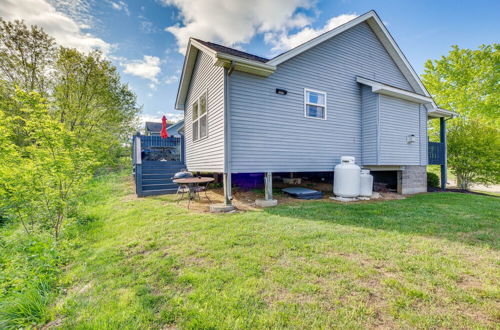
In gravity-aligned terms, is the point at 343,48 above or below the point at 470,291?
above

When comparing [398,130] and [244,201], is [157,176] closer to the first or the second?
[244,201]

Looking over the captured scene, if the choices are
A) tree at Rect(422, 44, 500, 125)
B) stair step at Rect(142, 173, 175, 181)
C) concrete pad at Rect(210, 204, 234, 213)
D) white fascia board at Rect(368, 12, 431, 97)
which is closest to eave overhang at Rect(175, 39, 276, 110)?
concrete pad at Rect(210, 204, 234, 213)

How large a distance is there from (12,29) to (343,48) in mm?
19682

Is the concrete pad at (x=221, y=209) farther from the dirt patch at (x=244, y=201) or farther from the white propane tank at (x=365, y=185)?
the white propane tank at (x=365, y=185)

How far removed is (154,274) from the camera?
245 centimetres

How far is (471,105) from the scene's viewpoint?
13.6 metres

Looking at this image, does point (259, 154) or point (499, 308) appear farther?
point (259, 154)

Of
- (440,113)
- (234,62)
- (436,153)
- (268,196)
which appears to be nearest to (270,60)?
(234,62)

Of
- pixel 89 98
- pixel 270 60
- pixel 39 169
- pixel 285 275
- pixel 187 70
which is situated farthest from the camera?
pixel 89 98

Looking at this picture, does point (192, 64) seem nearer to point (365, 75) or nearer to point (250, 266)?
point (365, 75)

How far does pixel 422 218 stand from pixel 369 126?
4.11m

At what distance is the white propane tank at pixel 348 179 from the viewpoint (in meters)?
6.77

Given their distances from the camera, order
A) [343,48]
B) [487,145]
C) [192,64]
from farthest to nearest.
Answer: [487,145], [192,64], [343,48]

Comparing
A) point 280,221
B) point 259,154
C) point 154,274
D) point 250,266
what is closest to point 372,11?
point 259,154
